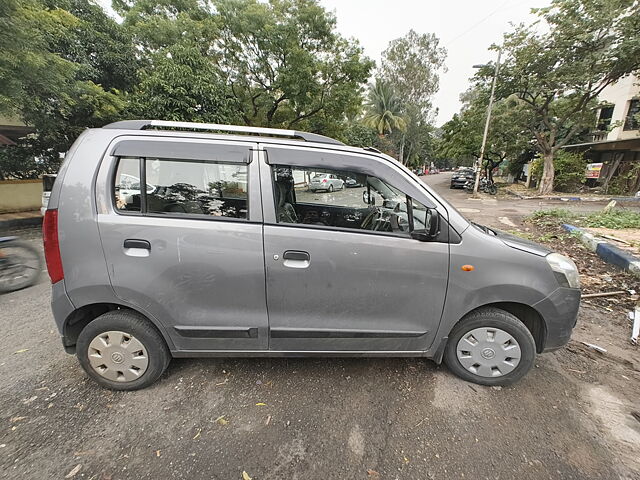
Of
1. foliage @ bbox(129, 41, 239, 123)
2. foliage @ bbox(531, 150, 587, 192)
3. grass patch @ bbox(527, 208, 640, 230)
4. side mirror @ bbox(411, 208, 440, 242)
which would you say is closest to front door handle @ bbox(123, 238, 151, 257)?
side mirror @ bbox(411, 208, 440, 242)

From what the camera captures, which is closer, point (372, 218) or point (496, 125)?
point (372, 218)

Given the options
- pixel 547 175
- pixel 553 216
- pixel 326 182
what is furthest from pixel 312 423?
pixel 547 175

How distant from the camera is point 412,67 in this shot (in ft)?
90.6

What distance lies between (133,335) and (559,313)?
3165mm

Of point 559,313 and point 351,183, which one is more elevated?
point 351,183

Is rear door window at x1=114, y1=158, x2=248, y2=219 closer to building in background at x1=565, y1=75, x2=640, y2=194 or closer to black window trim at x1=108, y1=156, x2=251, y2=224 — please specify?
black window trim at x1=108, y1=156, x2=251, y2=224

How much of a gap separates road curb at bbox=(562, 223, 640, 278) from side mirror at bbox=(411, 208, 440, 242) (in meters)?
4.28

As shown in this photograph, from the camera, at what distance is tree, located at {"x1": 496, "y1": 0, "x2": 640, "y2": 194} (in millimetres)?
11547

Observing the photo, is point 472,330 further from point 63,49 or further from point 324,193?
point 63,49

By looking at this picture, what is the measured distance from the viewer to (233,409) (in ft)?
6.58

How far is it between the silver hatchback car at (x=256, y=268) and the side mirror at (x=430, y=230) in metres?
0.01

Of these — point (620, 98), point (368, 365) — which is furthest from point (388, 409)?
point (620, 98)

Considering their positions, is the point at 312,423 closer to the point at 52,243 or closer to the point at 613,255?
the point at 52,243

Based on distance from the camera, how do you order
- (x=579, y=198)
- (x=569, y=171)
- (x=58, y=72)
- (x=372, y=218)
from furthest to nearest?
(x=569, y=171) < (x=579, y=198) < (x=58, y=72) < (x=372, y=218)
